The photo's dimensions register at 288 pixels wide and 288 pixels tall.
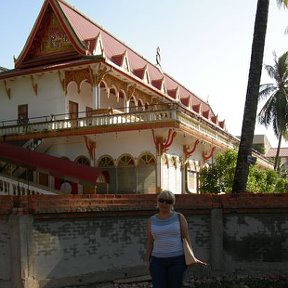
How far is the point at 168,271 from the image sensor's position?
18.5ft

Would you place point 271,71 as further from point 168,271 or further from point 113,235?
point 168,271

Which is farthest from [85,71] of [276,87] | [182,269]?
[276,87]

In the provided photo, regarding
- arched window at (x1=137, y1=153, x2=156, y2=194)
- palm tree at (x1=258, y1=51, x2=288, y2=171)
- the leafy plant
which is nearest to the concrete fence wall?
the leafy plant

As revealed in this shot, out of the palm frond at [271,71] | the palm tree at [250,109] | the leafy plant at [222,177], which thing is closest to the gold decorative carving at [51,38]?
the leafy plant at [222,177]

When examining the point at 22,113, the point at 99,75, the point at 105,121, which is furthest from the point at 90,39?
the point at 105,121

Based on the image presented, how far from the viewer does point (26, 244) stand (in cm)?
805

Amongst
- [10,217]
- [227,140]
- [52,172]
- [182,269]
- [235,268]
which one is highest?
[227,140]

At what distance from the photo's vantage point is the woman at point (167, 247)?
18.4 feet

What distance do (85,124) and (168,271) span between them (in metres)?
15.8

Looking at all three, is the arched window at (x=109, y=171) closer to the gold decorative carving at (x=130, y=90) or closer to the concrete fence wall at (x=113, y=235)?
the gold decorative carving at (x=130, y=90)

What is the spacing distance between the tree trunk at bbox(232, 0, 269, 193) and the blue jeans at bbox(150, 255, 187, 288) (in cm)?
548

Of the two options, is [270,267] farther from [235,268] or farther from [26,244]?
[26,244]

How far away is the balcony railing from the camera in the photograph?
19.6 meters

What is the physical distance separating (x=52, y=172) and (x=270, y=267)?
9.17 metres
